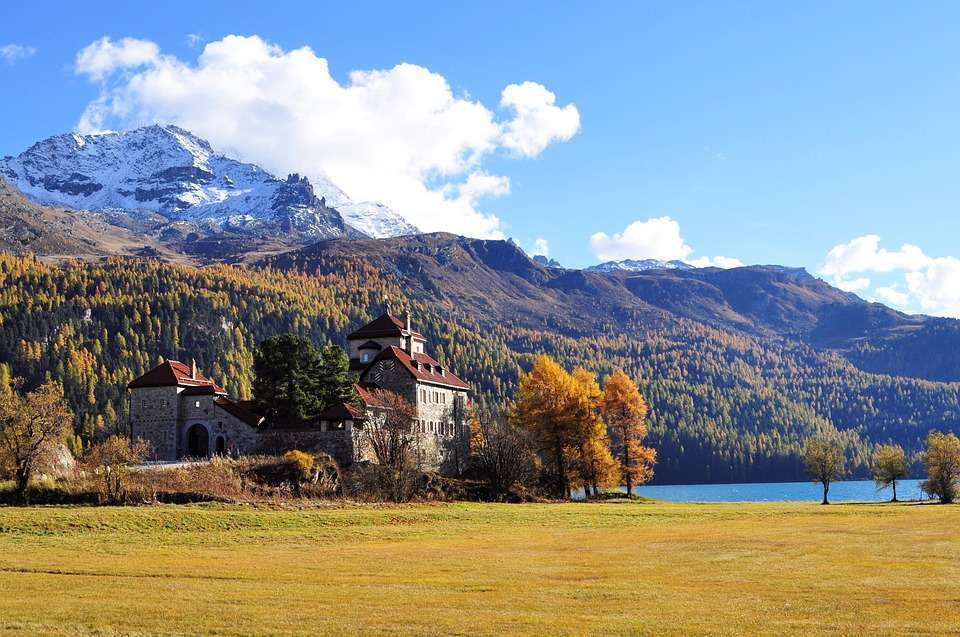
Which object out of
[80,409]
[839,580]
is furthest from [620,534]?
[80,409]

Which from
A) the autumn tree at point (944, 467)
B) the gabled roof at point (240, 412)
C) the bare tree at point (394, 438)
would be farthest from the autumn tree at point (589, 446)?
the autumn tree at point (944, 467)

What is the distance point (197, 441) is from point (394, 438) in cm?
1959

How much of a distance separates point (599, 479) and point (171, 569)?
187ft

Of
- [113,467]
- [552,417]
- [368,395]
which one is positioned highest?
[368,395]

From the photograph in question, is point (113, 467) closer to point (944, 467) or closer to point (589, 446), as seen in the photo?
point (589, 446)

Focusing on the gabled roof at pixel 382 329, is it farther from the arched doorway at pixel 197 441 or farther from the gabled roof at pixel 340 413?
the gabled roof at pixel 340 413

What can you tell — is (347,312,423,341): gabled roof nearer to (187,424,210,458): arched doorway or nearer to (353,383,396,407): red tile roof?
(353,383,396,407): red tile roof

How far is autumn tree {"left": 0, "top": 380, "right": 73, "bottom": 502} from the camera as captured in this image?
58688mm

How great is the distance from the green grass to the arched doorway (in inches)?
1053

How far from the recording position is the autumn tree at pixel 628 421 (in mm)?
90500

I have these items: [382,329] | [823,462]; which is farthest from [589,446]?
[823,462]

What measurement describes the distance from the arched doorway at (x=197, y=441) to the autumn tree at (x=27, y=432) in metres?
21.6

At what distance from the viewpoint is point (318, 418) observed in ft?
256

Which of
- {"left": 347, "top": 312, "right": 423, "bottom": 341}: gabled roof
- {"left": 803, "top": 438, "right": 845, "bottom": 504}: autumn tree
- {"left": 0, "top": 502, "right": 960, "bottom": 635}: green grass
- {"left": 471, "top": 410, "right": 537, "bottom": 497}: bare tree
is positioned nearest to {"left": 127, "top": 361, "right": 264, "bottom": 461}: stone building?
{"left": 347, "top": 312, "right": 423, "bottom": 341}: gabled roof
